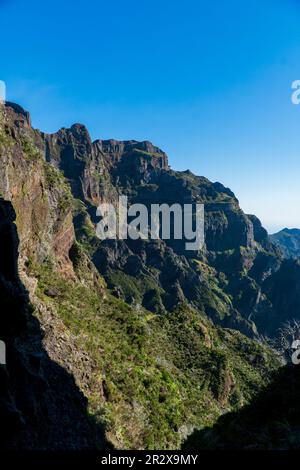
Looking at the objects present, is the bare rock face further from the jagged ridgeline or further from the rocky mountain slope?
the rocky mountain slope

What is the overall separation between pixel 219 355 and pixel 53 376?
4649 cm

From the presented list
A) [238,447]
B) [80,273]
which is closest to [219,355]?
[80,273]

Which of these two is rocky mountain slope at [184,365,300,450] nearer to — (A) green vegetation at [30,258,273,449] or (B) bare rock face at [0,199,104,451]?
(B) bare rock face at [0,199,104,451]

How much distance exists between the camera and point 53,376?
34.5m

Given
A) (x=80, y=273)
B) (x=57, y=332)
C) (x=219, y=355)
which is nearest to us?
(x=57, y=332)

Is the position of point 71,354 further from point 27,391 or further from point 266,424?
point 266,424

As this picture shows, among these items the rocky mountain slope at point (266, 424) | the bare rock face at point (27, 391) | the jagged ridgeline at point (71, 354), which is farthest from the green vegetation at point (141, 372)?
the rocky mountain slope at point (266, 424)

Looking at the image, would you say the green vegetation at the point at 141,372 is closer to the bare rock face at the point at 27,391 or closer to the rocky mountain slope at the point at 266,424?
the bare rock face at the point at 27,391

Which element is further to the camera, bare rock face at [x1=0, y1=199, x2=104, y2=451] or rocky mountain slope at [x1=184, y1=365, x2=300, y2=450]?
bare rock face at [x1=0, y1=199, x2=104, y2=451]

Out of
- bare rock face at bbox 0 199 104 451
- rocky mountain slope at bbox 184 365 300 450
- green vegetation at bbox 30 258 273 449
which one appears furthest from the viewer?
green vegetation at bbox 30 258 273 449

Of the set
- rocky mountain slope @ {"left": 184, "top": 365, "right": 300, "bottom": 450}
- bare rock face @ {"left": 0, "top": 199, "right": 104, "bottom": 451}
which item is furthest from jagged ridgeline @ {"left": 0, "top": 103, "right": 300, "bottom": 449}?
rocky mountain slope @ {"left": 184, "top": 365, "right": 300, "bottom": 450}

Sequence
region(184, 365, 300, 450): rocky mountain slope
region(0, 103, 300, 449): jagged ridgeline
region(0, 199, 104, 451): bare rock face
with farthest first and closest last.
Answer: region(0, 103, 300, 449): jagged ridgeline → region(0, 199, 104, 451): bare rock face → region(184, 365, 300, 450): rocky mountain slope

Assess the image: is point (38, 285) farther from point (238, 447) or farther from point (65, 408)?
point (238, 447)
